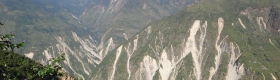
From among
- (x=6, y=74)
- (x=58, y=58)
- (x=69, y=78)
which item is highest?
(x=58, y=58)

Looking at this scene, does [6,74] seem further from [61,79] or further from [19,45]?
[61,79]

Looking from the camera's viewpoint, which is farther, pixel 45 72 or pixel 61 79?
pixel 61 79

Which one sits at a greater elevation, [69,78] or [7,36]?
[7,36]

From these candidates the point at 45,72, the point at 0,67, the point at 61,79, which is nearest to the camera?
the point at 45,72

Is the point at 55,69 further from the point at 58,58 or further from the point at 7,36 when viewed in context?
the point at 7,36

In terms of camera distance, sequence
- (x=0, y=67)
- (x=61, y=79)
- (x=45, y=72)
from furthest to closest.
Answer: (x=61, y=79), (x=0, y=67), (x=45, y=72)

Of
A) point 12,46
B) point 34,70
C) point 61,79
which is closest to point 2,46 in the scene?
point 12,46

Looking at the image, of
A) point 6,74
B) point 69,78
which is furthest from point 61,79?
point 6,74

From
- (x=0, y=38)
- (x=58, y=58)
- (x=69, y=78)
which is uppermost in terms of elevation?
(x=0, y=38)

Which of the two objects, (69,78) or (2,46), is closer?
(2,46)
